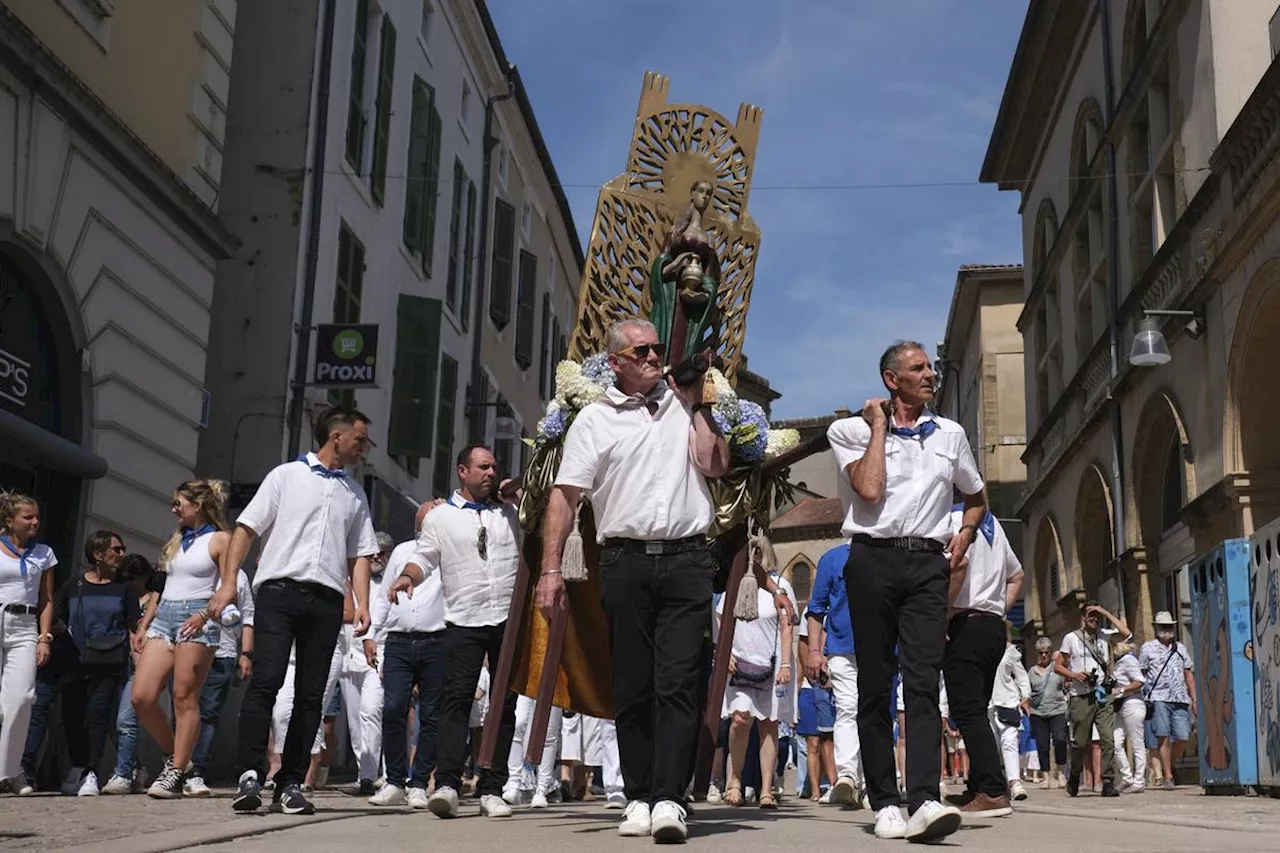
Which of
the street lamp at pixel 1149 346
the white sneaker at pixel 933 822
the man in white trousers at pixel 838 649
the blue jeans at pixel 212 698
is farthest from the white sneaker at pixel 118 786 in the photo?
the street lamp at pixel 1149 346

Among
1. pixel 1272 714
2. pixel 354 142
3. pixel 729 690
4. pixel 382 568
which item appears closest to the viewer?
pixel 729 690

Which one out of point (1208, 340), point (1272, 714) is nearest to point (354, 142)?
point (1208, 340)

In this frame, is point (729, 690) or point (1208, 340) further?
point (1208, 340)

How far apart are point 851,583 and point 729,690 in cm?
472

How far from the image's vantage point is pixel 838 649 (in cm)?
1087

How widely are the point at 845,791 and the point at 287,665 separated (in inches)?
147

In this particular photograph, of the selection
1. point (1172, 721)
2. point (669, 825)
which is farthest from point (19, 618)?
point (1172, 721)

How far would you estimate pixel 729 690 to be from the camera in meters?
11.5

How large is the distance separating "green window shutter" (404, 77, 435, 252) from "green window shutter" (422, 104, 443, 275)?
0.13m

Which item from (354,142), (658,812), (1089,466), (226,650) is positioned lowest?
(658,812)

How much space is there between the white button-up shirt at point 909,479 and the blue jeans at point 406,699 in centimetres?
324

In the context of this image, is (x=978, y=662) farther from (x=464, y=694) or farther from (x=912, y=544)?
(x=464, y=694)

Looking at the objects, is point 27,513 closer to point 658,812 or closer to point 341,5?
point 658,812

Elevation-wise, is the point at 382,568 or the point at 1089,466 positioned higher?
the point at 1089,466
